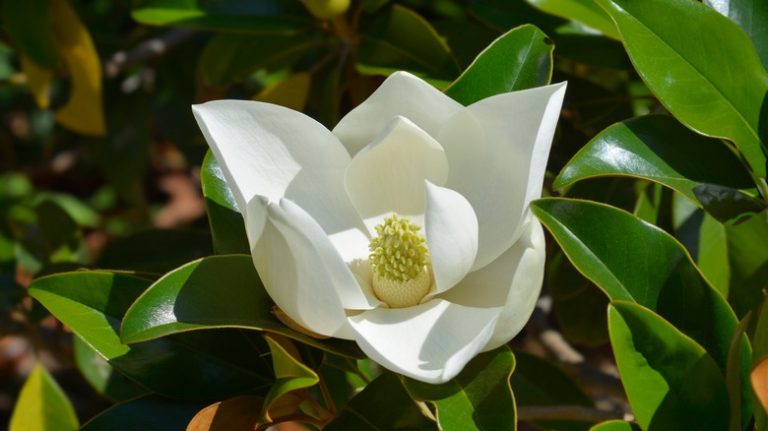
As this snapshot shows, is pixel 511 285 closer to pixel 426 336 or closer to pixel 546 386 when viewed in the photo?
pixel 426 336

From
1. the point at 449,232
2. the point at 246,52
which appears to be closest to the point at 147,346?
the point at 449,232

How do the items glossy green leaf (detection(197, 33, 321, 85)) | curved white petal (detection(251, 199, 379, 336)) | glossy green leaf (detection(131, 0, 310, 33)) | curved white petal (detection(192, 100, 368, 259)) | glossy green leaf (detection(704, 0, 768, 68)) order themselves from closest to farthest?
curved white petal (detection(251, 199, 379, 336)) < curved white petal (detection(192, 100, 368, 259)) < glossy green leaf (detection(704, 0, 768, 68)) < glossy green leaf (detection(131, 0, 310, 33)) < glossy green leaf (detection(197, 33, 321, 85))

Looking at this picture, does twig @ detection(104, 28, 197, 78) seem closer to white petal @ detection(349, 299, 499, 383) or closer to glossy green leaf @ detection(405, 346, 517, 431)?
white petal @ detection(349, 299, 499, 383)

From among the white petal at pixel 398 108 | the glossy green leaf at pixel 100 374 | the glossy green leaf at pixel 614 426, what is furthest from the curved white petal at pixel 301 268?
the glossy green leaf at pixel 100 374

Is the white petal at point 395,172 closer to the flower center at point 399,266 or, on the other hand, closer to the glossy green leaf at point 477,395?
Answer: the flower center at point 399,266

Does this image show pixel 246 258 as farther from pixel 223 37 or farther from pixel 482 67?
pixel 223 37

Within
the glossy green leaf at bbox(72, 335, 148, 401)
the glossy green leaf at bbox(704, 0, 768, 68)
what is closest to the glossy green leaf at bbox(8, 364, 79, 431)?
the glossy green leaf at bbox(72, 335, 148, 401)
